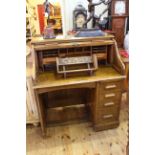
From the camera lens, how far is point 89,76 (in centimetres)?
179

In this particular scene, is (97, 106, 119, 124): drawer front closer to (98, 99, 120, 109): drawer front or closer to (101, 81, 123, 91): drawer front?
(98, 99, 120, 109): drawer front

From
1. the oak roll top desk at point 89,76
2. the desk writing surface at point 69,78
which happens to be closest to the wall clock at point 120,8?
the oak roll top desk at point 89,76

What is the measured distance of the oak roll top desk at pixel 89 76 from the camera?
172cm

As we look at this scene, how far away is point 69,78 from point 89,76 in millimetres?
205

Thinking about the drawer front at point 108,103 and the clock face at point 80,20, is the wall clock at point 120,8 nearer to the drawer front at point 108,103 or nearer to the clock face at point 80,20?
the clock face at point 80,20

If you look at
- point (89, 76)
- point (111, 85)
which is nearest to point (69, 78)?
point (89, 76)

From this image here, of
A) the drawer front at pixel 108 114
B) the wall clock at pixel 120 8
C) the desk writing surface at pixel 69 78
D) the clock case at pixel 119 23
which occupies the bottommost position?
the drawer front at pixel 108 114

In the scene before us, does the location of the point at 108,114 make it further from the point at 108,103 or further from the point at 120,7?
the point at 120,7

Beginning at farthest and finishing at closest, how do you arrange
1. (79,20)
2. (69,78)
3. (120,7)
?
(120,7) → (79,20) → (69,78)

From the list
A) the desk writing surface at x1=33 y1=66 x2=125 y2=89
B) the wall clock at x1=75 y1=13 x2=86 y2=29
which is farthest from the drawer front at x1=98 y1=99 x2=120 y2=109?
the wall clock at x1=75 y1=13 x2=86 y2=29

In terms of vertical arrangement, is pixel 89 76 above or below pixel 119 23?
below

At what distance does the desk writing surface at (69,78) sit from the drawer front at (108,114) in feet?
1.28
